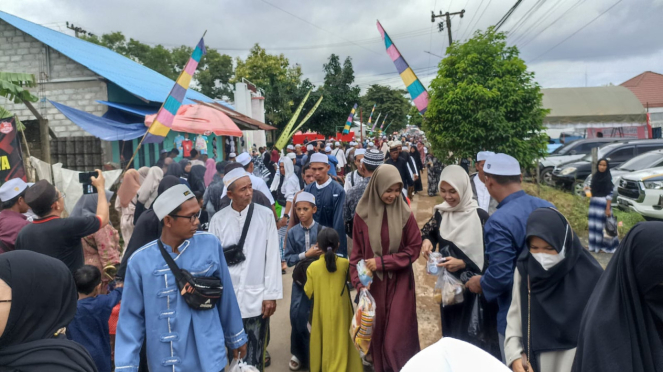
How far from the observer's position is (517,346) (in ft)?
8.34

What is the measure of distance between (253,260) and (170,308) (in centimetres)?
109

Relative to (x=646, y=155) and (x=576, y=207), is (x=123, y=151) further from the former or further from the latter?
(x=646, y=155)

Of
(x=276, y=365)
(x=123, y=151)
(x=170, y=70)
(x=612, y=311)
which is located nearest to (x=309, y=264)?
(x=276, y=365)

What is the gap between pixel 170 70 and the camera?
4934 centimetres

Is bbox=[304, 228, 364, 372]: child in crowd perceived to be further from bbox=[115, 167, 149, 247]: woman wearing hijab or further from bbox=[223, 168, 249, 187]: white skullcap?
bbox=[115, 167, 149, 247]: woman wearing hijab

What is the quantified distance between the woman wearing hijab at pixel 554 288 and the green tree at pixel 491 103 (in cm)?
376

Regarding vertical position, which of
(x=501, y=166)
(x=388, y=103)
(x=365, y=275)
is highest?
(x=388, y=103)

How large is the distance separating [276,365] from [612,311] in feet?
10.7

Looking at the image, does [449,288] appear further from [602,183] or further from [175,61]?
[175,61]

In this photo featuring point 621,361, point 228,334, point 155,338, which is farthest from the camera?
point 228,334

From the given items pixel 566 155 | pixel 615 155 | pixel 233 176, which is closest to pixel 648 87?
pixel 566 155

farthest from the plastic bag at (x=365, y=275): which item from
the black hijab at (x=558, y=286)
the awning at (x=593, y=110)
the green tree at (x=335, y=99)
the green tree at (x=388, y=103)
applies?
the green tree at (x=388, y=103)

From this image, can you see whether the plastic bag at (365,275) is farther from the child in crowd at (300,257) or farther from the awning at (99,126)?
the awning at (99,126)

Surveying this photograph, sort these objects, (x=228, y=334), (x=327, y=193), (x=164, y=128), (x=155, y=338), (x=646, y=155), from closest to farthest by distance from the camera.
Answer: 1. (x=155, y=338)
2. (x=228, y=334)
3. (x=327, y=193)
4. (x=164, y=128)
5. (x=646, y=155)
